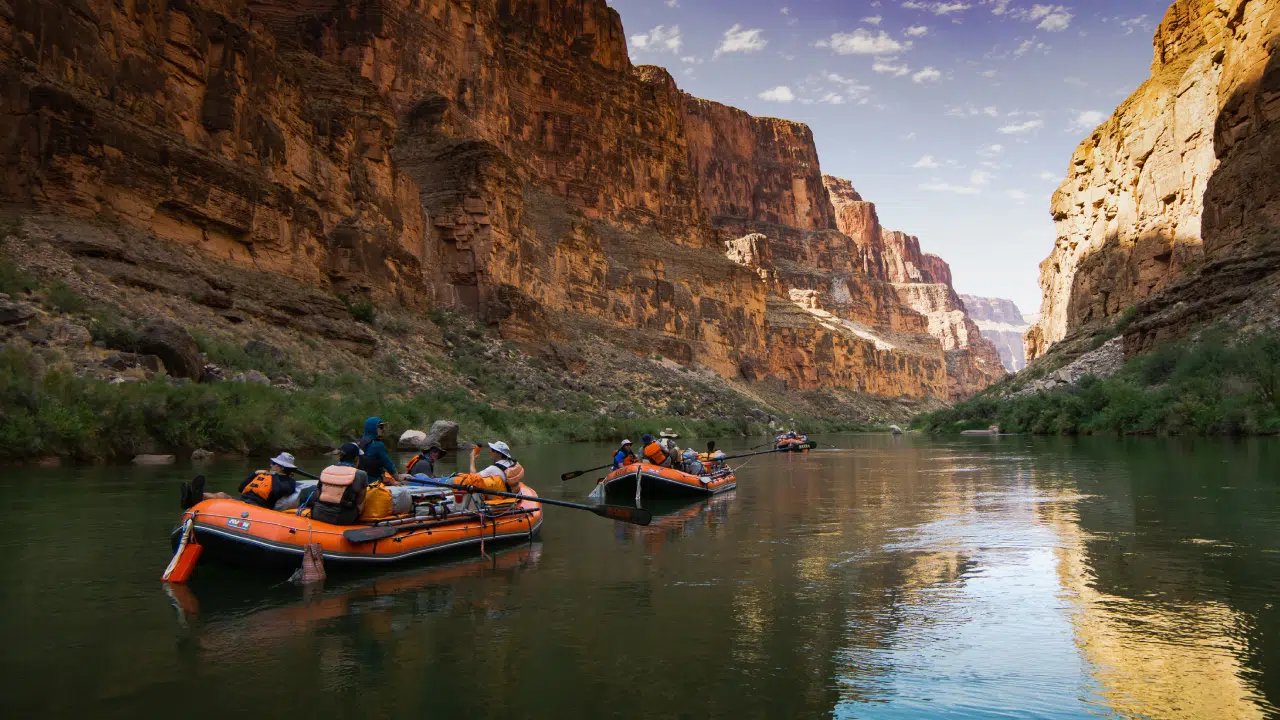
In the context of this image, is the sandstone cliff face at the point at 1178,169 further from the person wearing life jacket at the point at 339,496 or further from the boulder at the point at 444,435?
the person wearing life jacket at the point at 339,496

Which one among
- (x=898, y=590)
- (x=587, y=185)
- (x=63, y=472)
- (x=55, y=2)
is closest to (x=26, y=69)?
(x=55, y=2)

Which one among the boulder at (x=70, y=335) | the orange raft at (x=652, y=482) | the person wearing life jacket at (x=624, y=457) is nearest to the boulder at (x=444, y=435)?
the boulder at (x=70, y=335)

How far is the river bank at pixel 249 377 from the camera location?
17469 mm

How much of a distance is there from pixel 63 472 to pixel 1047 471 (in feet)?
65.4

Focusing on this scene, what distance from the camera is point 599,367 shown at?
54.3m

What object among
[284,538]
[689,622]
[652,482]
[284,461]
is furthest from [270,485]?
[652,482]

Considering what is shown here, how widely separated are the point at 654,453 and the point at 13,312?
48.2 ft

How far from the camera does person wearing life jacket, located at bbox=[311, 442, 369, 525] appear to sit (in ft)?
28.2

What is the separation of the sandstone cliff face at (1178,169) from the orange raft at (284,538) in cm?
3663

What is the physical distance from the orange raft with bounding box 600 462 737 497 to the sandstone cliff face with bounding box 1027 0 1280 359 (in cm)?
2968

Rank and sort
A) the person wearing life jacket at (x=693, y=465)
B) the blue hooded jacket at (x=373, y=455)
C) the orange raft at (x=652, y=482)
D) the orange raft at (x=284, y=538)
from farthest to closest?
the person wearing life jacket at (x=693, y=465)
the orange raft at (x=652, y=482)
the blue hooded jacket at (x=373, y=455)
the orange raft at (x=284, y=538)

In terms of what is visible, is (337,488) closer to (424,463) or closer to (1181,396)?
(424,463)

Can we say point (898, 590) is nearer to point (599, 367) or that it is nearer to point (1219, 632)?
point (1219, 632)

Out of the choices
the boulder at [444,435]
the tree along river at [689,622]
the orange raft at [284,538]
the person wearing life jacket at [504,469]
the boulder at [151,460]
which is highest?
the boulder at [444,435]
